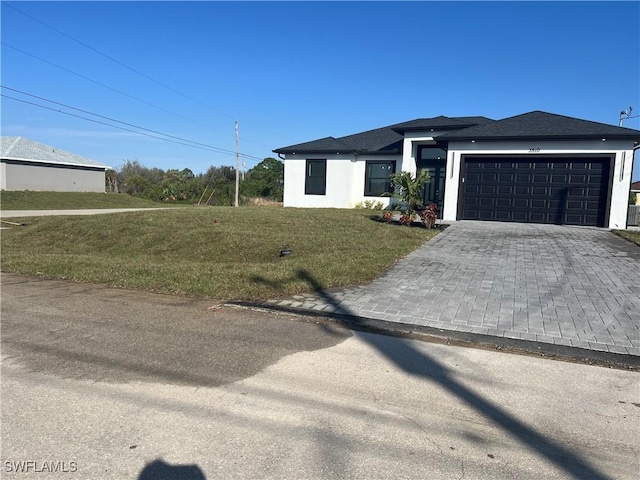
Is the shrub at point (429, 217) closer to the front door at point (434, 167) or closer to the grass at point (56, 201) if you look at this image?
the front door at point (434, 167)

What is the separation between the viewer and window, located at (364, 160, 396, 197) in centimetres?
2202

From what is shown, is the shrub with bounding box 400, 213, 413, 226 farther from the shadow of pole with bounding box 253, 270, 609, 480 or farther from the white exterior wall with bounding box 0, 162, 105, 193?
the white exterior wall with bounding box 0, 162, 105, 193

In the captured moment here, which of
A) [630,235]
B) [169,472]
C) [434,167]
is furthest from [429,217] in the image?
[169,472]

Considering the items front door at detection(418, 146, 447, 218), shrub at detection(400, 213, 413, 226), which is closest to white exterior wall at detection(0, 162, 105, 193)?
front door at detection(418, 146, 447, 218)

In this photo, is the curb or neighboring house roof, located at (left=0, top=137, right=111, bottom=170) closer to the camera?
the curb

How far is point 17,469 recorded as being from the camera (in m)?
2.48

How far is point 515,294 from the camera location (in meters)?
6.63

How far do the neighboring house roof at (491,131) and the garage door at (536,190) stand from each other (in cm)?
91

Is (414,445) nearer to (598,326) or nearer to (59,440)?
(59,440)

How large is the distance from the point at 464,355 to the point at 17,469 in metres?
3.76

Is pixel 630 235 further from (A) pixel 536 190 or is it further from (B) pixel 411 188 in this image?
(B) pixel 411 188

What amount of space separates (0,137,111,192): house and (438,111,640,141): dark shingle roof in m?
37.6

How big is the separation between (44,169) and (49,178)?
93 cm

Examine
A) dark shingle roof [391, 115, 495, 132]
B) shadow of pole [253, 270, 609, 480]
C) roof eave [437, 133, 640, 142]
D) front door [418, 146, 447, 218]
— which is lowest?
shadow of pole [253, 270, 609, 480]
